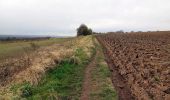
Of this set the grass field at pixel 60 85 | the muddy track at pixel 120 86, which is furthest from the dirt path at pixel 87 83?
the muddy track at pixel 120 86

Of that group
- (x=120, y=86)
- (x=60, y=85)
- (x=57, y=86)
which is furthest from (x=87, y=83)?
(x=120, y=86)

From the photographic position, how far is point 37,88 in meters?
14.4

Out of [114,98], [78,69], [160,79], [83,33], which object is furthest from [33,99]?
[83,33]

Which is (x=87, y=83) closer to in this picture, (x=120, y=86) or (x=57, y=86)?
(x=57, y=86)

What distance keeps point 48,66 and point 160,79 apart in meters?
5.61

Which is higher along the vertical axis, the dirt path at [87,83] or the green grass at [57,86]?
the green grass at [57,86]

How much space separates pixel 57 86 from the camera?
1498 centimetres

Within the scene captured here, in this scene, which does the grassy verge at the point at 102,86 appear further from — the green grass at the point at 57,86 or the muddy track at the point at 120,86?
the green grass at the point at 57,86

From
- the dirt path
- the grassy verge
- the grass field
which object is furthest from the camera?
the dirt path

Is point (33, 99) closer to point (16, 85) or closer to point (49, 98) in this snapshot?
point (49, 98)

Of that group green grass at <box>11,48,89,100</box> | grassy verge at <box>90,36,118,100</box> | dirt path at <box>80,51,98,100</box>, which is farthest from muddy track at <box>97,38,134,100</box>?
green grass at <box>11,48,89,100</box>

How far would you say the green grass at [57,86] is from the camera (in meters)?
13.4

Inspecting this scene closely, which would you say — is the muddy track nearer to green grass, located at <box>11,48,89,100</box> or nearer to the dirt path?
the dirt path

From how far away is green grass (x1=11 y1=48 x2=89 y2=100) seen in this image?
43.8ft
